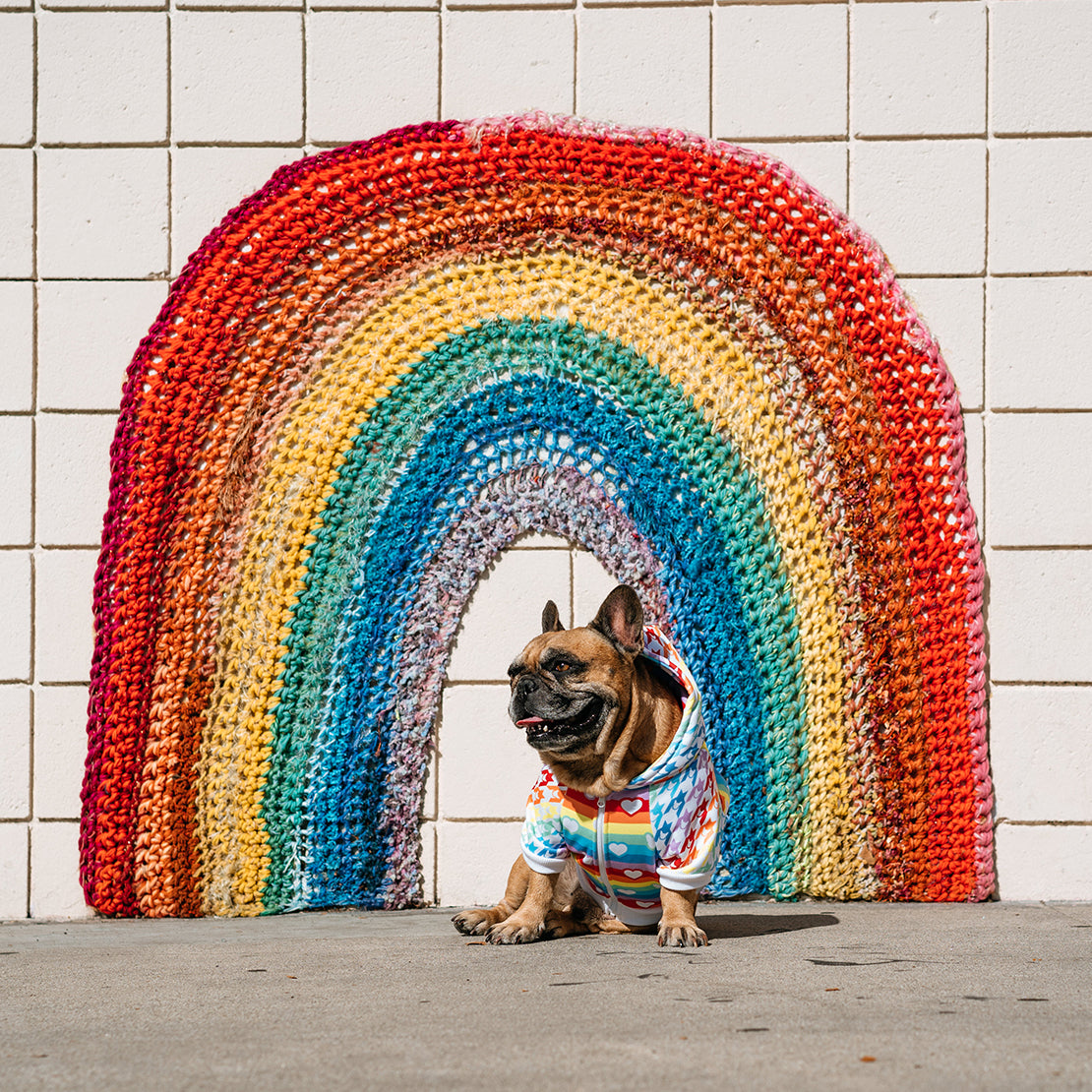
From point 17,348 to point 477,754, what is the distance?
1.73m

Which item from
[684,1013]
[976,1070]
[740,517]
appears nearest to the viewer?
[976,1070]

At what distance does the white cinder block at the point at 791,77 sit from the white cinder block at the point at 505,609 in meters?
1.33

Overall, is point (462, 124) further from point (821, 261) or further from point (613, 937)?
point (613, 937)

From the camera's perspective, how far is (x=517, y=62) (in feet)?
10.5

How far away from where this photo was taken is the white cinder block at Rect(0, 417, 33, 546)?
3.21 m

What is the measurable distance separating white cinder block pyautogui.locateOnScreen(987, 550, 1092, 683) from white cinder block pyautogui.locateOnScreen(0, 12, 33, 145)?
9.90 ft

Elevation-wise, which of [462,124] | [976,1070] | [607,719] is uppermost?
[462,124]

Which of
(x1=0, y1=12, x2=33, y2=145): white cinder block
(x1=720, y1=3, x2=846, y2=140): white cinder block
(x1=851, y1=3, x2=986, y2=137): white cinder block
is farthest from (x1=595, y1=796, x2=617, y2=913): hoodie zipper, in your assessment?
(x1=0, y1=12, x2=33, y2=145): white cinder block

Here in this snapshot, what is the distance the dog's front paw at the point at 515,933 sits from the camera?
8.22ft

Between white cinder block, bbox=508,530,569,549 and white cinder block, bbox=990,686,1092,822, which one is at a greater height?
white cinder block, bbox=508,530,569,549

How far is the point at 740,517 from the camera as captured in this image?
313 cm

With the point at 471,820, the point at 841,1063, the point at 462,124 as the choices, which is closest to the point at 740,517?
the point at 471,820

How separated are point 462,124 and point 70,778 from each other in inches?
83.4

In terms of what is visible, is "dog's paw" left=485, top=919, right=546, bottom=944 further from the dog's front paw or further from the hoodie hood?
the hoodie hood
